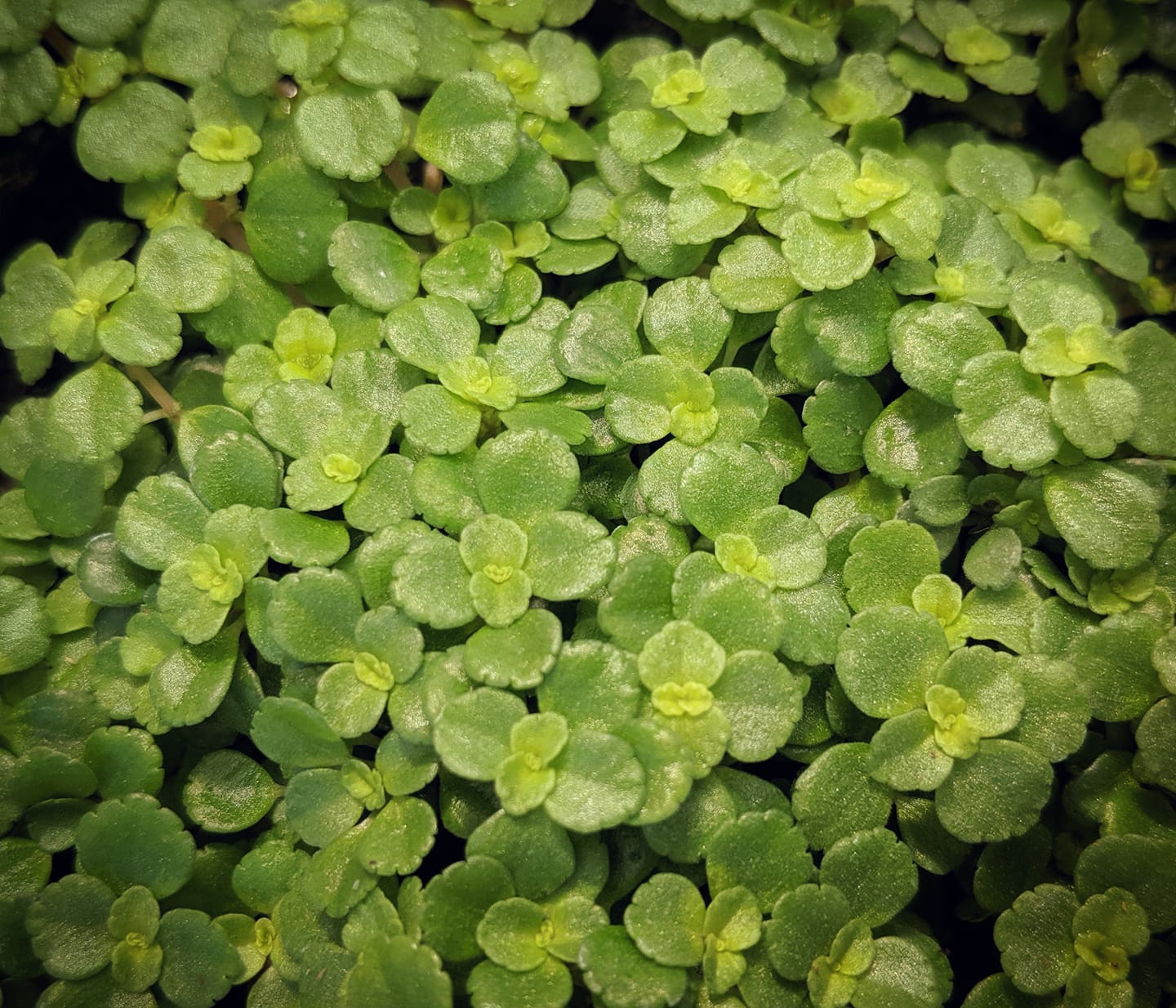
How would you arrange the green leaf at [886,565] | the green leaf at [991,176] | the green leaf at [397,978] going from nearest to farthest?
the green leaf at [397,978]
the green leaf at [886,565]
the green leaf at [991,176]

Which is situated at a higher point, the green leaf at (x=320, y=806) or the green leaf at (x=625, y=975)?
the green leaf at (x=625, y=975)

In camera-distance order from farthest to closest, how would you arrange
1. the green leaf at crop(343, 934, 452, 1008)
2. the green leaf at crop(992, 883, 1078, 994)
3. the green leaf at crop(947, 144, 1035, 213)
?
the green leaf at crop(947, 144, 1035, 213), the green leaf at crop(992, 883, 1078, 994), the green leaf at crop(343, 934, 452, 1008)

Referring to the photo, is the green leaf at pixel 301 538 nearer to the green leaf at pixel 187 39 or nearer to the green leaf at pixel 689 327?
the green leaf at pixel 689 327

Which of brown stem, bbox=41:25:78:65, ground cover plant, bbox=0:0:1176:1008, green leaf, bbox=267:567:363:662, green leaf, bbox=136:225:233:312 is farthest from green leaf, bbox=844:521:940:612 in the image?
brown stem, bbox=41:25:78:65

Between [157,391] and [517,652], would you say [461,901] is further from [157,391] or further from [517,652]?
[157,391]

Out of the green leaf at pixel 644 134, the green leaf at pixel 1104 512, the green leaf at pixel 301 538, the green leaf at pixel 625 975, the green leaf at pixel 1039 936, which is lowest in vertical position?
the green leaf at pixel 625 975

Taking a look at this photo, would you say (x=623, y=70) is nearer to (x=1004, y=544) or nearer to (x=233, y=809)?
(x=1004, y=544)

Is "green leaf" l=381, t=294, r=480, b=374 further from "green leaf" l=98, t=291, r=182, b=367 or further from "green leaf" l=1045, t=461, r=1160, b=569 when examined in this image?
"green leaf" l=1045, t=461, r=1160, b=569

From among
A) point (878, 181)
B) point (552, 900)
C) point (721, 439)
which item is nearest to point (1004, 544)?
point (721, 439)

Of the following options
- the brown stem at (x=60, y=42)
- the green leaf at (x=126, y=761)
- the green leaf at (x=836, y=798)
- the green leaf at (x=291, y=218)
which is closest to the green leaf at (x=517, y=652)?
the green leaf at (x=836, y=798)
